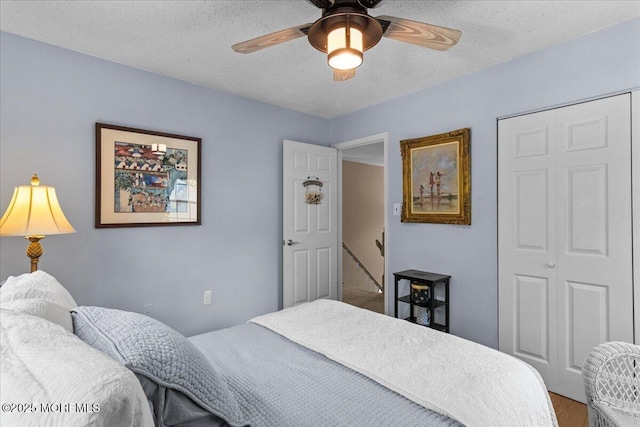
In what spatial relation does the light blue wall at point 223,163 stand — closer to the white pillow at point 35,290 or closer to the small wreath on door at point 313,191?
the small wreath on door at point 313,191

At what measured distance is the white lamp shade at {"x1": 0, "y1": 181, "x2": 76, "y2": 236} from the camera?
1894mm

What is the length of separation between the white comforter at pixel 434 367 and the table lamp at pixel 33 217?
53.5 inches

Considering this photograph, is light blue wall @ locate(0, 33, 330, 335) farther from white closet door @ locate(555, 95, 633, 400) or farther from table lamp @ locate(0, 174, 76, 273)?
white closet door @ locate(555, 95, 633, 400)

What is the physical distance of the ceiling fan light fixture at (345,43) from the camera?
5.10 feet

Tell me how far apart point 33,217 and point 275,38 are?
1.69 metres

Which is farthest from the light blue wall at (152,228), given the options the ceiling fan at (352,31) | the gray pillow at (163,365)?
the gray pillow at (163,365)

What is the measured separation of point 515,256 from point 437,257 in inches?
26.7

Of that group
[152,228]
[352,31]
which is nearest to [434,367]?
[352,31]

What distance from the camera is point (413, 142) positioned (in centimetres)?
332

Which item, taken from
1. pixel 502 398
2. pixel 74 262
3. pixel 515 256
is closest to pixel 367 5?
pixel 502 398

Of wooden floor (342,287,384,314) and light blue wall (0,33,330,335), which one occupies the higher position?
light blue wall (0,33,330,335)

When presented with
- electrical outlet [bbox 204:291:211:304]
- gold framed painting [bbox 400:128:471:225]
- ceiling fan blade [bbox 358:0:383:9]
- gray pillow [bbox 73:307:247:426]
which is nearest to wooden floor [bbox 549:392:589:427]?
gold framed painting [bbox 400:128:471:225]

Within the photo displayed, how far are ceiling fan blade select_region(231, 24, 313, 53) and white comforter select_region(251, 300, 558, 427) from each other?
155cm

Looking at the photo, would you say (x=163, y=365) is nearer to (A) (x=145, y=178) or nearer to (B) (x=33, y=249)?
(B) (x=33, y=249)
